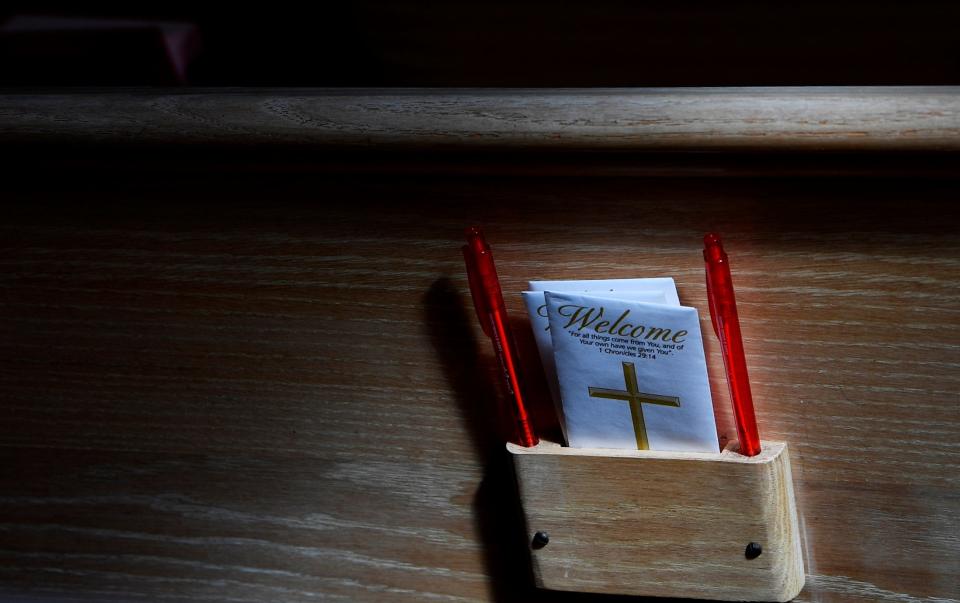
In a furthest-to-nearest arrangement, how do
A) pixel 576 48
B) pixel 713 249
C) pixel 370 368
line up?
pixel 576 48
pixel 370 368
pixel 713 249

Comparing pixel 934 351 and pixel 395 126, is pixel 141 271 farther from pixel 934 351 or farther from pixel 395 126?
pixel 934 351

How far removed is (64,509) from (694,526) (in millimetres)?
491

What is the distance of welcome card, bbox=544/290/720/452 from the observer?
0.51 m

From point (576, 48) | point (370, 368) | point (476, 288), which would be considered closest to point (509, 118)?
point (476, 288)

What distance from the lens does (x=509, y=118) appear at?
0.49m

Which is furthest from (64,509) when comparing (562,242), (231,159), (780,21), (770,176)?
(780,21)

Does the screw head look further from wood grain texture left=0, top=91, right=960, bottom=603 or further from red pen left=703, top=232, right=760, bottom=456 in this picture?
red pen left=703, top=232, right=760, bottom=456

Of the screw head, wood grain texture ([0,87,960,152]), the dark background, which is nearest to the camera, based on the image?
wood grain texture ([0,87,960,152])

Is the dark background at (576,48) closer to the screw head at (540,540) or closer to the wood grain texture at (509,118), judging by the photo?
the wood grain texture at (509,118)

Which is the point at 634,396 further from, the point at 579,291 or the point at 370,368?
the point at 370,368

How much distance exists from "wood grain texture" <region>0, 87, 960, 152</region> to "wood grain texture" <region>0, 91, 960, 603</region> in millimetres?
11

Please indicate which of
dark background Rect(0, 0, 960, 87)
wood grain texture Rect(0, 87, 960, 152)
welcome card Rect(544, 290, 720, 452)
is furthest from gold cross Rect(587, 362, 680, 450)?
dark background Rect(0, 0, 960, 87)

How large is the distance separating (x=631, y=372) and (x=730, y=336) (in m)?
0.06

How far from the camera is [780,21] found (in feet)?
4.23
